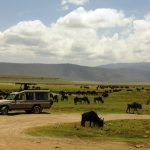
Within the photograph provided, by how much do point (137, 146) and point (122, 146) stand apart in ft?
2.43

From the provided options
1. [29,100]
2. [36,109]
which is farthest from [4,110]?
[36,109]

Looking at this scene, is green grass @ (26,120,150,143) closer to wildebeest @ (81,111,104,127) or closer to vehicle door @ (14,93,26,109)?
wildebeest @ (81,111,104,127)

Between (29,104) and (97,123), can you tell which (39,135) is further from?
(29,104)

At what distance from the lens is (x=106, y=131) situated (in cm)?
2620

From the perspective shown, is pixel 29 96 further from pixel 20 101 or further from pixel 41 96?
pixel 41 96

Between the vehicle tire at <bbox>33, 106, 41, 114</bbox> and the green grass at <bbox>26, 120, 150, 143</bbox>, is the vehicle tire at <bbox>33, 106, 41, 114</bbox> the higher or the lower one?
the higher one

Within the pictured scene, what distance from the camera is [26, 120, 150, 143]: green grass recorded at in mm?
23748

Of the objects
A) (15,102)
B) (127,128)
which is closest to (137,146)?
(127,128)

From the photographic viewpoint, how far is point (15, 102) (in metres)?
37.6

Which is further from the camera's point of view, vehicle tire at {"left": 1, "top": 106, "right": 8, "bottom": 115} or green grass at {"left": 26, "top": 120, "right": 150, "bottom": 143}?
vehicle tire at {"left": 1, "top": 106, "right": 8, "bottom": 115}

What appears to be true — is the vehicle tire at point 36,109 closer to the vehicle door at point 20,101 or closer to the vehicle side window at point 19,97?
the vehicle door at point 20,101

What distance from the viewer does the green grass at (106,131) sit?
77.9 feet

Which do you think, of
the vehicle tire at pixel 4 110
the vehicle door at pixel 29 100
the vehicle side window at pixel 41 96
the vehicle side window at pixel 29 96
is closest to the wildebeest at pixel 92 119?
the vehicle tire at pixel 4 110

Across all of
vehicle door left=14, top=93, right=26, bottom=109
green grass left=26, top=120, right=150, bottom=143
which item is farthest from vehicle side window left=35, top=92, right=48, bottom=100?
green grass left=26, top=120, right=150, bottom=143
